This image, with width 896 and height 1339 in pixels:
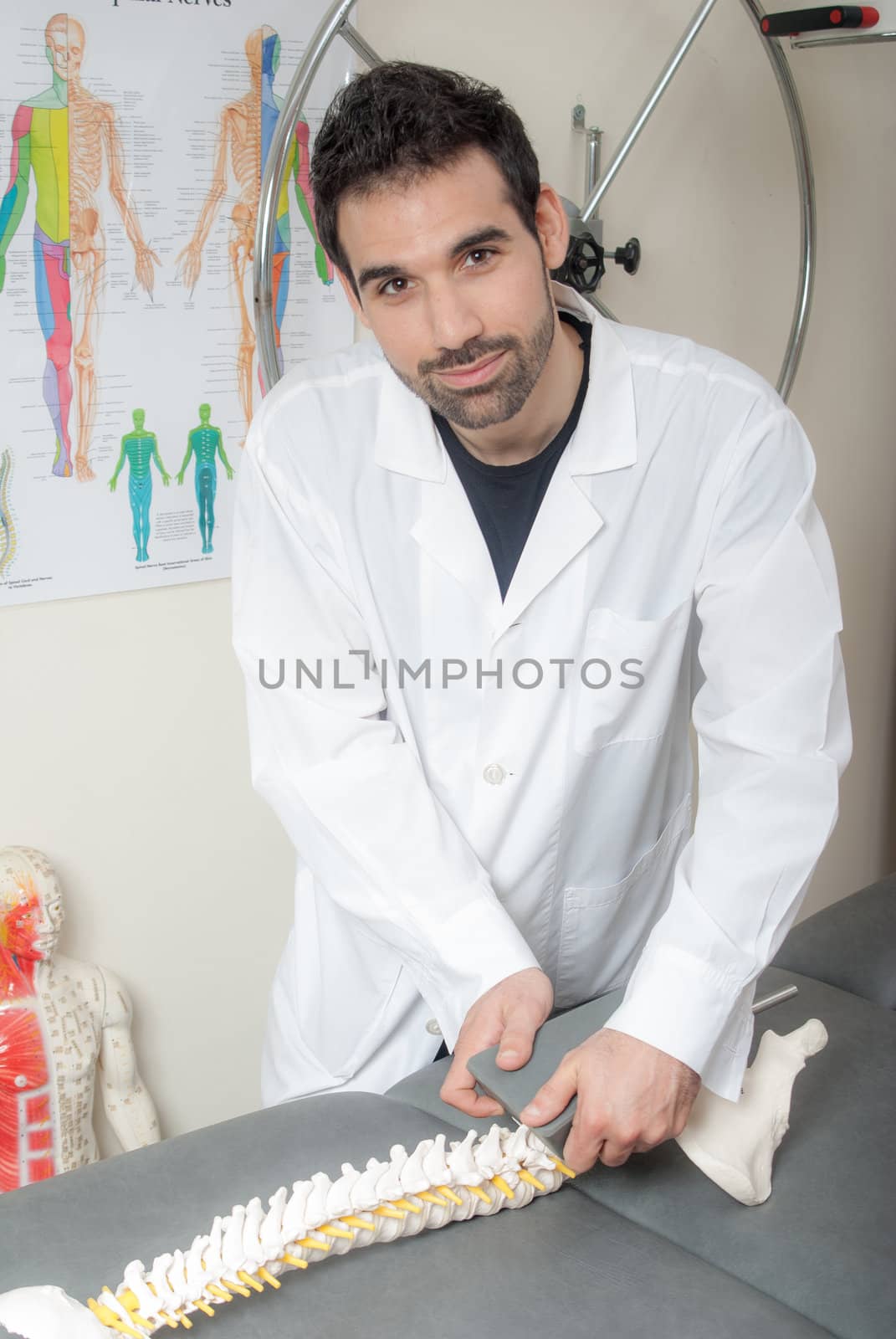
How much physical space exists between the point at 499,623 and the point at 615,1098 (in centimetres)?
51

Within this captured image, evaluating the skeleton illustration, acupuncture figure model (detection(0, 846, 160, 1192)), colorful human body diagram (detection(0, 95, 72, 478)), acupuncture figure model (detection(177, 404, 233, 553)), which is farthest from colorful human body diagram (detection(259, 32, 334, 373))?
acupuncture figure model (detection(0, 846, 160, 1192))

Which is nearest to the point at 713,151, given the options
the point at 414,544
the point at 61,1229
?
the point at 414,544

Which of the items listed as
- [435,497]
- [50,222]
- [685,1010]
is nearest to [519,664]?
[435,497]

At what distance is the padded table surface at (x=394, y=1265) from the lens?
0.90 metres

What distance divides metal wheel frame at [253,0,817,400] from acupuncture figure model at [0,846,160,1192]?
2.38 feet

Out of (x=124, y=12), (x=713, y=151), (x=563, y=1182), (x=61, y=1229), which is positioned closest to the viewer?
(x=61, y=1229)

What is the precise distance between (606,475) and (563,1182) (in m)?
0.69

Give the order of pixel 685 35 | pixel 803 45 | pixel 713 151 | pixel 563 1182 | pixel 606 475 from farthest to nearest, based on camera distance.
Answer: pixel 713 151 → pixel 803 45 → pixel 685 35 → pixel 606 475 → pixel 563 1182

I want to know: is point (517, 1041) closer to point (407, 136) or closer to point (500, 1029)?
point (500, 1029)

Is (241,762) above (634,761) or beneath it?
beneath

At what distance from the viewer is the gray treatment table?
2.99ft

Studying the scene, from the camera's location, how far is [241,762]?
6.46ft

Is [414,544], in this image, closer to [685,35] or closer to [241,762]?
[241,762]

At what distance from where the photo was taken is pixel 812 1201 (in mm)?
1061
